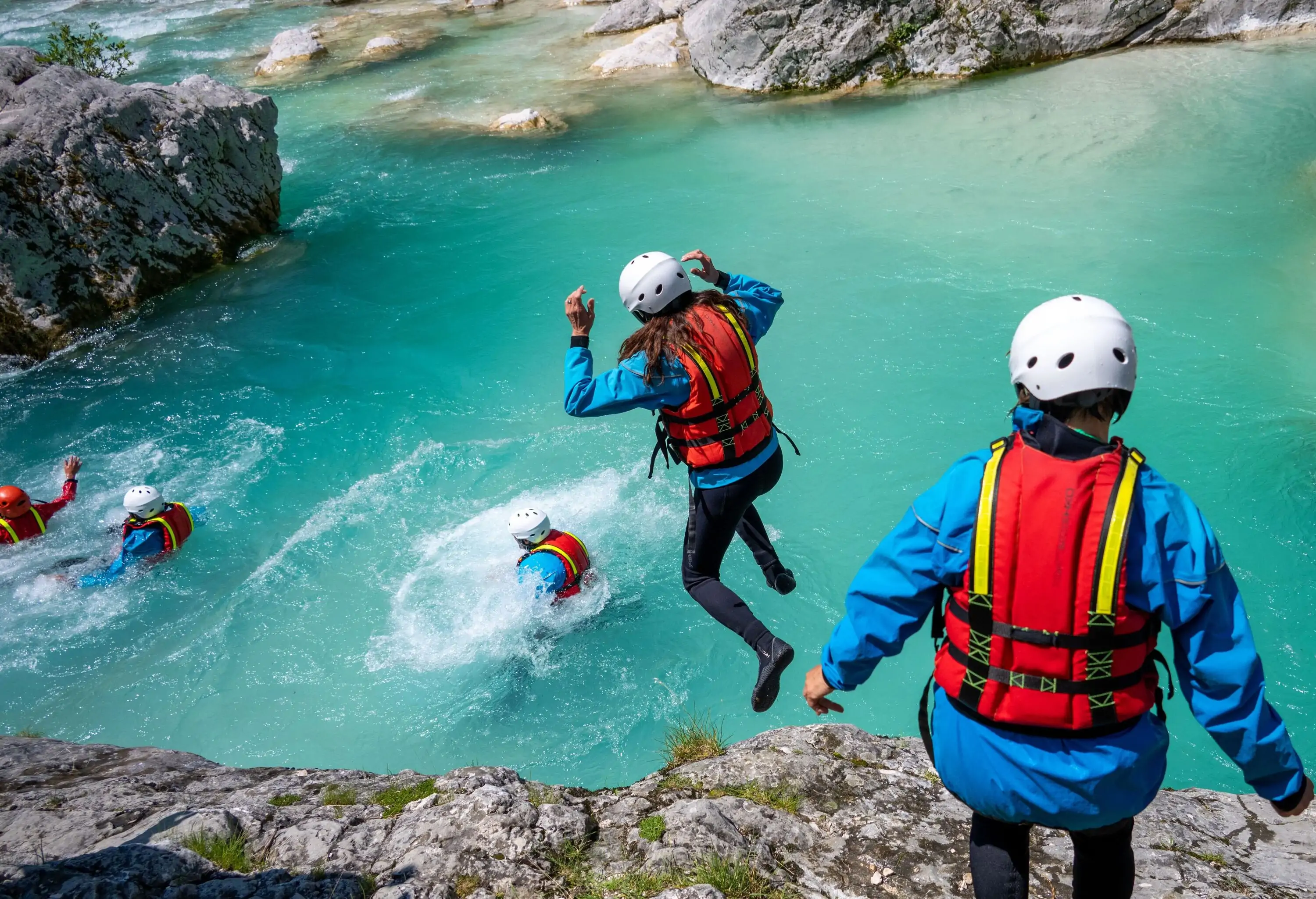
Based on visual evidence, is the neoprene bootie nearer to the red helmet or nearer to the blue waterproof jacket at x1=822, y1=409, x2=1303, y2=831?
the blue waterproof jacket at x1=822, y1=409, x2=1303, y2=831

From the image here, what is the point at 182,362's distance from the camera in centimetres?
1065

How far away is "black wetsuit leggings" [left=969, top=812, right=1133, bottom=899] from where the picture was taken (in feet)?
8.05

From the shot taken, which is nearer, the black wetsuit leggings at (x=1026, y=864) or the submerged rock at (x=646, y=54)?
the black wetsuit leggings at (x=1026, y=864)

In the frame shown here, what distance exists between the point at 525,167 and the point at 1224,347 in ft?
35.1

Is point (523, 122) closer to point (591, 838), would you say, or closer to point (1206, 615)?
point (591, 838)

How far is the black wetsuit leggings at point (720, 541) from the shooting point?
15.2 feet

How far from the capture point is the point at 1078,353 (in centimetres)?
215

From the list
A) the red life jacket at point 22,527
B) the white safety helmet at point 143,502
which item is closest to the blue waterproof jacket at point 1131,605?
the white safety helmet at point 143,502

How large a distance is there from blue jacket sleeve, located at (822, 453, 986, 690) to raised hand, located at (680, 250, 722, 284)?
2.64m

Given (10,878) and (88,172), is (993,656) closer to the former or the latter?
(10,878)

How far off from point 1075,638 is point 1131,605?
0.15m

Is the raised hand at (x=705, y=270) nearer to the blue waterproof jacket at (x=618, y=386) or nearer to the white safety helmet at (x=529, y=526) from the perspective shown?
the blue waterproof jacket at (x=618, y=386)

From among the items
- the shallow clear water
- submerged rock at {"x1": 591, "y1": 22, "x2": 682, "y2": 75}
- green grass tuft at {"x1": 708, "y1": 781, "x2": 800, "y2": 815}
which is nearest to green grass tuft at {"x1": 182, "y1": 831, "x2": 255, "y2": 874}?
green grass tuft at {"x1": 708, "y1": 781, "x2": 800, "y2": 815}

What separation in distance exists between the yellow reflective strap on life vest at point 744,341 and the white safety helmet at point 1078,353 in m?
2.25
